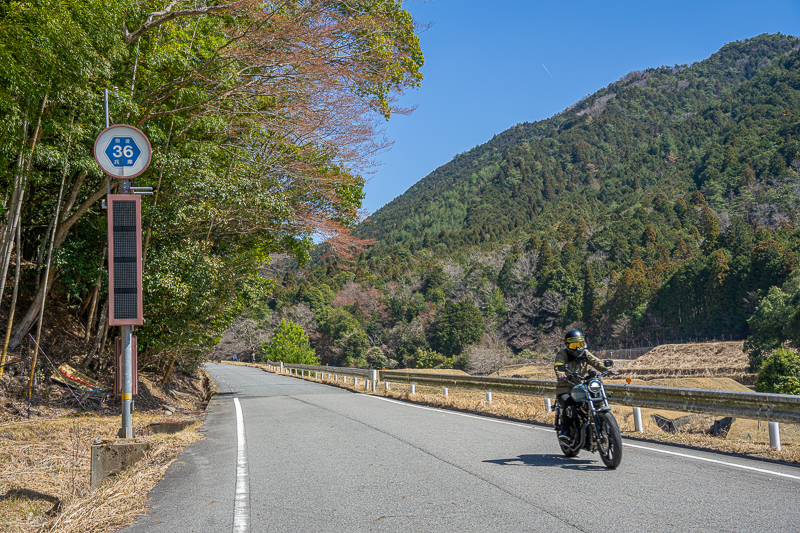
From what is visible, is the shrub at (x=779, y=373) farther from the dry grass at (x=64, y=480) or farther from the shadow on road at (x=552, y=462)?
the dry grass at (x=64, y=480)

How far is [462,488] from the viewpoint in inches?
210

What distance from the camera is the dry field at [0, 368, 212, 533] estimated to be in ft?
15.4

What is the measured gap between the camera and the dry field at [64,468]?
4.68 m

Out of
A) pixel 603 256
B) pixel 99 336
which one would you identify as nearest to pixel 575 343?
pixel 99 336

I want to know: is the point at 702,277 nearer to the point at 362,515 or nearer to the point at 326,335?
the point at 326,335

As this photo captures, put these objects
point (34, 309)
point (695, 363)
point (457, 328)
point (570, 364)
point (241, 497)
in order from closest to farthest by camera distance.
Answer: point (241, 497) → point (570, 364) → point (34, 309) → point (695, 363) → point (457, 328)

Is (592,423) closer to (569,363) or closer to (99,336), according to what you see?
(569,363)

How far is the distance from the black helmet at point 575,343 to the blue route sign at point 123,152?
5625 mm

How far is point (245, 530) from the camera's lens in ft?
14.0

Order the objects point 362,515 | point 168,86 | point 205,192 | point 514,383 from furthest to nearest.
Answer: point 514,383 < point 205,192 < point 168,86 < point 362,515

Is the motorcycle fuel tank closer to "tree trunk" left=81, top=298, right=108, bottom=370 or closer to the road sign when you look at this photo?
the road sign

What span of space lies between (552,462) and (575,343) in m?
1.42

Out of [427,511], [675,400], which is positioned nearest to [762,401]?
[675,400]

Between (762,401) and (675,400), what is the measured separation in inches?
61.0
